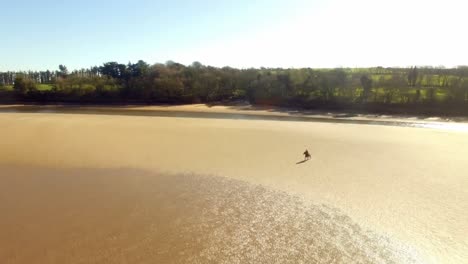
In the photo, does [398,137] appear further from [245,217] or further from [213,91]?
[213,91]

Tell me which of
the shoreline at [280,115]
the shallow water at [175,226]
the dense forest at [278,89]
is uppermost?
the dense forest at [278,89]

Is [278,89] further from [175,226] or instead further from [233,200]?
[175,226]

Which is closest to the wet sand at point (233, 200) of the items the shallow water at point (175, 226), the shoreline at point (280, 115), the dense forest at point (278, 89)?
the shallow water at point (175, 226)

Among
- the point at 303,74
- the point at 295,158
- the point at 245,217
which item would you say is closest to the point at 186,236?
the point at 245,217

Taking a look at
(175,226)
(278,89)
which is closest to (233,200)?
(175,226)

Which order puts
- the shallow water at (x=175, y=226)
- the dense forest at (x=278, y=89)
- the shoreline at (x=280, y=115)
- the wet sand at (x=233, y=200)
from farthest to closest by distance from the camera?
the dense forest at (x=278, y=89) < the shoreline at (x=280, y=115) < the wet sand at (x=233, y=200) < the shallow water at (x=175, y=226)

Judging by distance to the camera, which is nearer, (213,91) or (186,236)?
(186,236)

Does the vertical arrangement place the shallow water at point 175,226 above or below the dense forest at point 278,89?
below

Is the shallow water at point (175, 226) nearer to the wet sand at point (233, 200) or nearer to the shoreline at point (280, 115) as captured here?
the wet sand at point (233, 200)
